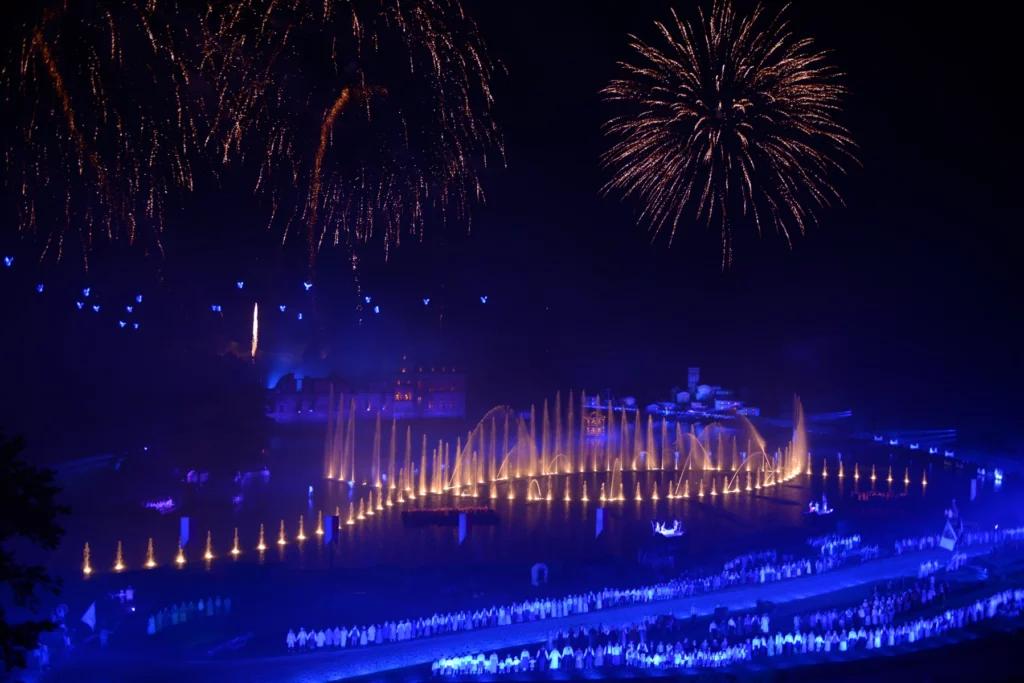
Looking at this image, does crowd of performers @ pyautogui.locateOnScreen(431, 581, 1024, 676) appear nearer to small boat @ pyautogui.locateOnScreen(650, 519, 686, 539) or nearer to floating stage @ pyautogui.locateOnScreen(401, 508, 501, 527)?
small boat @ pyautogui.locateOnScreen(650, 519, 686, 539)

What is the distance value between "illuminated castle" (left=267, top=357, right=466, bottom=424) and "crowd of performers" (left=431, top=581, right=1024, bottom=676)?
4252 cm

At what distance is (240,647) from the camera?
16.4m

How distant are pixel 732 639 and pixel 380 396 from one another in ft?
157

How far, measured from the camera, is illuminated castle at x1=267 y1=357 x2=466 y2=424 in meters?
57.6

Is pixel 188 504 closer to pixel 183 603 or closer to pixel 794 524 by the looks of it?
pixel 183 603

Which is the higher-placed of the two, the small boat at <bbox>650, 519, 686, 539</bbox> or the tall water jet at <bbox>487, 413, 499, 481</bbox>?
the tall water jet at <bbox>487, 413, 499, 481</bbox>

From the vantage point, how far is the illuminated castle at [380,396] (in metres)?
57.6

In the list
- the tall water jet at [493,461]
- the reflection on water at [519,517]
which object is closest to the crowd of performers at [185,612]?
the reflection on water at [519,517]

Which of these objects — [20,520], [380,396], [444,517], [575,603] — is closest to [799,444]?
[444,517]

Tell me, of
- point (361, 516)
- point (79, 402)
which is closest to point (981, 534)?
point (361, 516)

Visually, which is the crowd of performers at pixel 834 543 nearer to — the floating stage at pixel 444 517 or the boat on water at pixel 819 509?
the boat on water at pixel 819 509

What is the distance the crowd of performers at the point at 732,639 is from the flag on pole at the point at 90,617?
8.29 m

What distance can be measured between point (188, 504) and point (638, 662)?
841 inches

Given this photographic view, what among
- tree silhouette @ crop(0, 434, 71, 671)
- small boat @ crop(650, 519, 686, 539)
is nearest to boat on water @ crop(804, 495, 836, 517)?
→ small boat @ crop(650, 519, 686, 539)
